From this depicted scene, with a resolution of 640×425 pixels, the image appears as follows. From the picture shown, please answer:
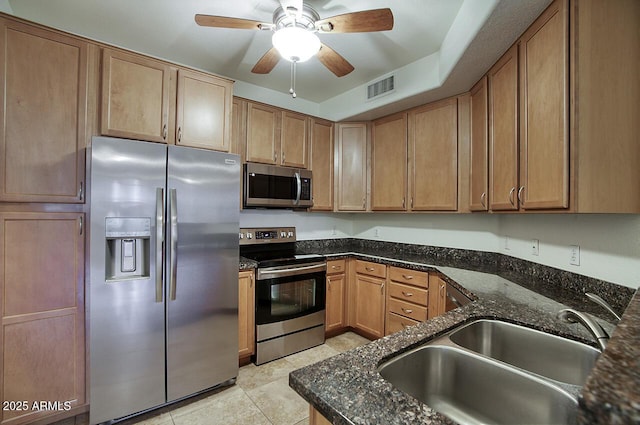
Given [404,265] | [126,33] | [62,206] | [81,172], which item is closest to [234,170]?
[81,172]

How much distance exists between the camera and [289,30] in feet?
5.17

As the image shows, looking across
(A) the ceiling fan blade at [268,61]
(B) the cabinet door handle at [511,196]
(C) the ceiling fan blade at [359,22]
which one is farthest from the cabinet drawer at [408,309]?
(A) the ceiling fan blade at [268,61]

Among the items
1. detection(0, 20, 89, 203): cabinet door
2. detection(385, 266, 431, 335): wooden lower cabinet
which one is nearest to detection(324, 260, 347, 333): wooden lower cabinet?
detection(385, 266, 431, 335): wooden lower cabinet

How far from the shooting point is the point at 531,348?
1133 mm

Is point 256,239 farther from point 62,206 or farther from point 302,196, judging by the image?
point 62,206

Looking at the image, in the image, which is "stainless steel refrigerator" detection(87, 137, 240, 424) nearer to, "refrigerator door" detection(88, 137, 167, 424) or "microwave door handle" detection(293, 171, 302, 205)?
"refrigerator door" detection(88, 137, 167, 424)

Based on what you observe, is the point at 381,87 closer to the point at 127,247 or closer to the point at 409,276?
the point at 409,276

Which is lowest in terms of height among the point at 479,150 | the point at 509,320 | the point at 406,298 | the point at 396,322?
the point at 396,322

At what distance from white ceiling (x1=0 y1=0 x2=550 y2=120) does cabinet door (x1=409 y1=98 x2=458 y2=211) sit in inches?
7.5

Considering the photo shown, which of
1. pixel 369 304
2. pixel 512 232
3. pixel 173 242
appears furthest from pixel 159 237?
pixel 512 232

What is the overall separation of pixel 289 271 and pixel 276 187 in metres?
0.85

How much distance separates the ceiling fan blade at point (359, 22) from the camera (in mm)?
1505

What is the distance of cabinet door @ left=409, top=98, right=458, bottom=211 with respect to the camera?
2.61 m

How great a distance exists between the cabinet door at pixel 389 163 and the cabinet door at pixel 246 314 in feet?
5.41
